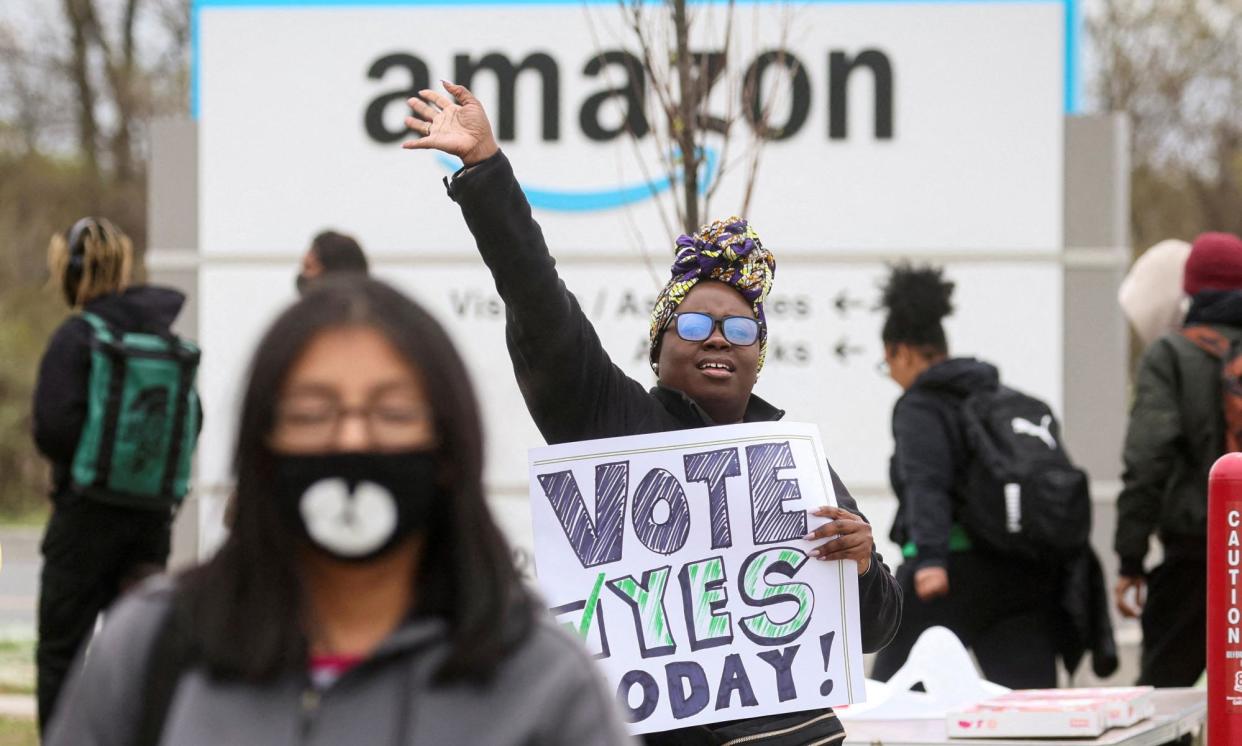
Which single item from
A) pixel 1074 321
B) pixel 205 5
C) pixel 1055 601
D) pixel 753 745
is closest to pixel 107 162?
pixel 205 5

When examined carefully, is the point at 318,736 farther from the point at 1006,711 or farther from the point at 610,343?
the point at 610,343

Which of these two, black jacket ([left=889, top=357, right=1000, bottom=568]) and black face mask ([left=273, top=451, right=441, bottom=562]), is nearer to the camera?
black face mask ([left=273, top=451, right=441, bottom=562])

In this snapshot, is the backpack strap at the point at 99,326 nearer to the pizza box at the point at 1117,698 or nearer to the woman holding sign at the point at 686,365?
the pizza box at the point at 1117,698

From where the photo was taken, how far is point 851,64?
10.2 meters

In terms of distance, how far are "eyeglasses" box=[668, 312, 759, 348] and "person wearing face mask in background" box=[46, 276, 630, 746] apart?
181 centimetres

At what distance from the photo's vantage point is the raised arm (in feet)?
11.3

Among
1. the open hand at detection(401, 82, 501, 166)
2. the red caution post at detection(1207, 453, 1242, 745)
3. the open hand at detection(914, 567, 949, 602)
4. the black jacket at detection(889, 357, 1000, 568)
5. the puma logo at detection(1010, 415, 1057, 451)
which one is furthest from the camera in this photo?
the puma logo at detection(1010, 415, 1057, 451)

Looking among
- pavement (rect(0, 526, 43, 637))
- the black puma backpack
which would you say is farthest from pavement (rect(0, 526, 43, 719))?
the black puma backpack

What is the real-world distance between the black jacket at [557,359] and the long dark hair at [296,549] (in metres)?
1.36

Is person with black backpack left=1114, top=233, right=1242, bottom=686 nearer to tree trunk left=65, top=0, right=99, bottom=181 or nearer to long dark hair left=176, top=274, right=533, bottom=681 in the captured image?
long dark hair left=176, top=274, right=533, bottom=681

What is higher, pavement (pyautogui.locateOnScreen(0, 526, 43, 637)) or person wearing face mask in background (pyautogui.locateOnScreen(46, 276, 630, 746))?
person wearing face mask in background (pyautogui.locateOnScreen(46, 276, 630, 746))

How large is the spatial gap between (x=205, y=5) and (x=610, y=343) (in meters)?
2.76

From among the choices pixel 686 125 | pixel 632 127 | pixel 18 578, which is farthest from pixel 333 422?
pixel 18 578

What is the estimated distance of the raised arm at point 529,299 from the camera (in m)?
3.44
